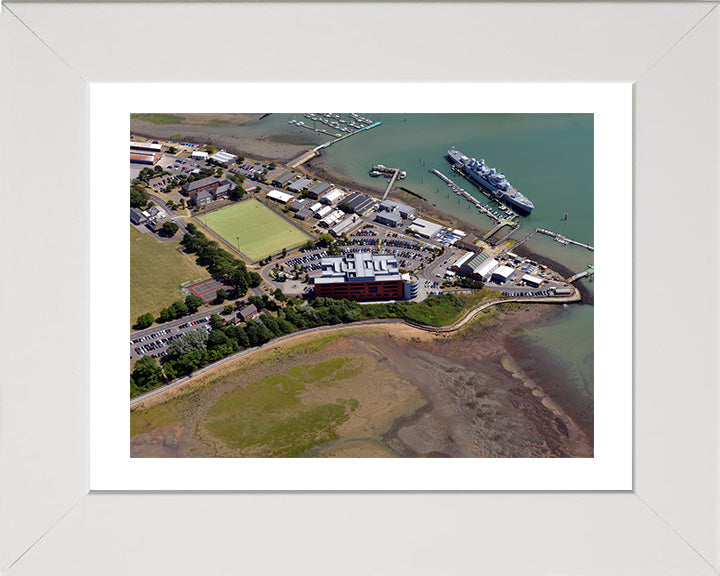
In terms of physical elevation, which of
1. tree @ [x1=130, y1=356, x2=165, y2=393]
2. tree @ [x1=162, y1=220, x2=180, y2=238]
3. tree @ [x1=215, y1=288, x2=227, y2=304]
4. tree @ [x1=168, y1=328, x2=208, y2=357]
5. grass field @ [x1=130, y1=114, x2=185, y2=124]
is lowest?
tree @ [x1=130, y1=356, x2=165, y2=393]

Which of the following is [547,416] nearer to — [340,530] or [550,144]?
[340,530]

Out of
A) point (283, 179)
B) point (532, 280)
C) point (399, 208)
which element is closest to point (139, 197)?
point (283, 179)

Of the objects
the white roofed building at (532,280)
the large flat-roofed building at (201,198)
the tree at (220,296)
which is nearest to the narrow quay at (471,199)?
the white roofed building at (532,280)

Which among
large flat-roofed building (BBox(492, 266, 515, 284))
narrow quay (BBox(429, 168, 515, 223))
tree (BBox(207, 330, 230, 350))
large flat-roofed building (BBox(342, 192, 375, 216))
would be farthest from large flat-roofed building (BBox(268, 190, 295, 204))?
large flat-roofed building (BBox(492, 266, 515, 284))

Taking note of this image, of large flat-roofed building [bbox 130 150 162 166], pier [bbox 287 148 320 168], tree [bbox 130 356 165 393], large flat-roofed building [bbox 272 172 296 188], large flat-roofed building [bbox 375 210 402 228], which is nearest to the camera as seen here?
tree [bbox 130 356 165 393]

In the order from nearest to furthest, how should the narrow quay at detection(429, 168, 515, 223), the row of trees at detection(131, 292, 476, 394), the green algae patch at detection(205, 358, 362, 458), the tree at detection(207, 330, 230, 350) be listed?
the green algae patch at detection(205, 358, 362, 458) < the row of trees at detection(131, 292, 476, 394) < the tree at detection(207, 330, 230, 350) < the narrow quay at detection(429, 168, 515, 223)

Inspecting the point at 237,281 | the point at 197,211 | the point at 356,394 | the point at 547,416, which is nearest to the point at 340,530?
the point at 356,394

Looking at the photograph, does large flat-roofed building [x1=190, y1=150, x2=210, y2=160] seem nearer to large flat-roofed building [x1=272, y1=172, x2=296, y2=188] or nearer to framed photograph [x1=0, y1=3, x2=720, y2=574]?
large flat-roofed building [x1=272, y1=172, x2=296, y2=188]
